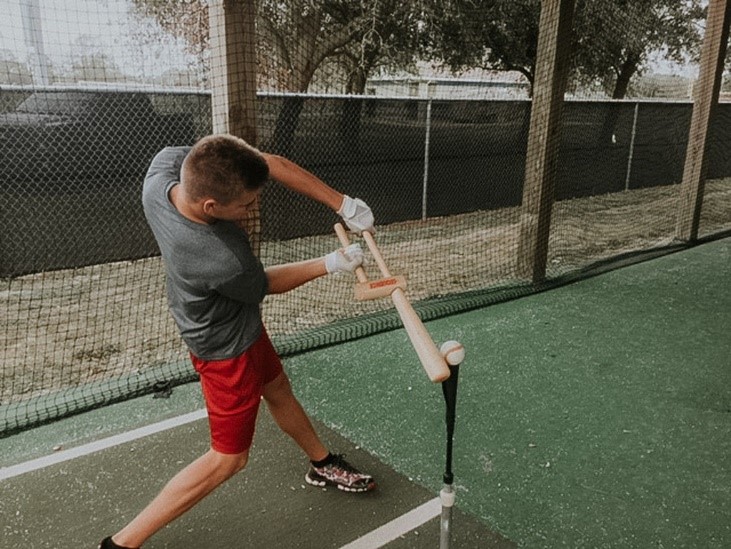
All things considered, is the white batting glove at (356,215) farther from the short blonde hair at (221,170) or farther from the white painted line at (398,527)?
the white painted line at (398,527)

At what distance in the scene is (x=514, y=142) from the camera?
32.9 ft

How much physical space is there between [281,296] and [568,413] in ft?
9.73

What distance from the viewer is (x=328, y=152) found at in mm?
8289

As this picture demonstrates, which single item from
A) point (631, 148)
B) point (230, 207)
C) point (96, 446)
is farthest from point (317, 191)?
point (631, 148)

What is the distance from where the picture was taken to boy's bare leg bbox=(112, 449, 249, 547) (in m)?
1.99

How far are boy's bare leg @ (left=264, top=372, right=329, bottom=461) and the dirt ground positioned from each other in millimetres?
1799

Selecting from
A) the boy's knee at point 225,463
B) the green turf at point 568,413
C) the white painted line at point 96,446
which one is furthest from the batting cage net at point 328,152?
the boy's knee at point 225,463

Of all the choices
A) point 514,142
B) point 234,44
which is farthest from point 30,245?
point 514,142

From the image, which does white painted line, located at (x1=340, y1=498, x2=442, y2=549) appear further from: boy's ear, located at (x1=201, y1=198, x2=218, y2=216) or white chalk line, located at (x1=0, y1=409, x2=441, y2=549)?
boy's ear, located at (x1=201, y1=198, x2=218, y2=216)

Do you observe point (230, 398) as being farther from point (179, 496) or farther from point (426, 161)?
point (426, 161)

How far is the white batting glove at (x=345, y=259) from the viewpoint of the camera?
207cm

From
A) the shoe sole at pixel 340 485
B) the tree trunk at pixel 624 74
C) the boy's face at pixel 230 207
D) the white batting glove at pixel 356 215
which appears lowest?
the shoe sole at pixel 340 485

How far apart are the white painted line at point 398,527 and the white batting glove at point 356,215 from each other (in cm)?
109

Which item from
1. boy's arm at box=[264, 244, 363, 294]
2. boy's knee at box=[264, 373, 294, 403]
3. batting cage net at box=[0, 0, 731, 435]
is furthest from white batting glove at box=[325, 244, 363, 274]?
batting cage net at box=[0, 0, 731, 435]
